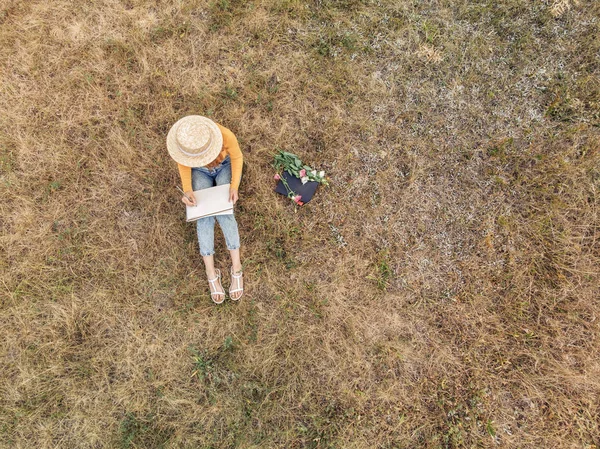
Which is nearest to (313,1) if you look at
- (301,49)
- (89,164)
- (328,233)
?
(301,49)

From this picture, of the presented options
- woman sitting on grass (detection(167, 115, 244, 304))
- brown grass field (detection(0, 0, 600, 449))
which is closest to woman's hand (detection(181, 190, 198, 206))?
woman sitting on grass (detection(167, 115, 244, 304))

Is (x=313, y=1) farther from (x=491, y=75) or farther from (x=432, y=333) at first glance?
(x=432, y=333)

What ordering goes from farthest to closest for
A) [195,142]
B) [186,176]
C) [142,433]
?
1. [142,433]
2. [186,176]
3. [195,142]

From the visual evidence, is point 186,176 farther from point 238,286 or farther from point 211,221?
point 238,286

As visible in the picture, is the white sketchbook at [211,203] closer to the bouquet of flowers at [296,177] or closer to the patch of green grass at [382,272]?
the bouquet of flowers at [296,177]

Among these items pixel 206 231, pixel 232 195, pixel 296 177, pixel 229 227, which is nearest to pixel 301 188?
pixel 296 177

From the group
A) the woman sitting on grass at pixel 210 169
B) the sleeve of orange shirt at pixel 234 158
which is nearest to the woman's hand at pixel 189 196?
the woman sitting on grass at pixel 210 169
